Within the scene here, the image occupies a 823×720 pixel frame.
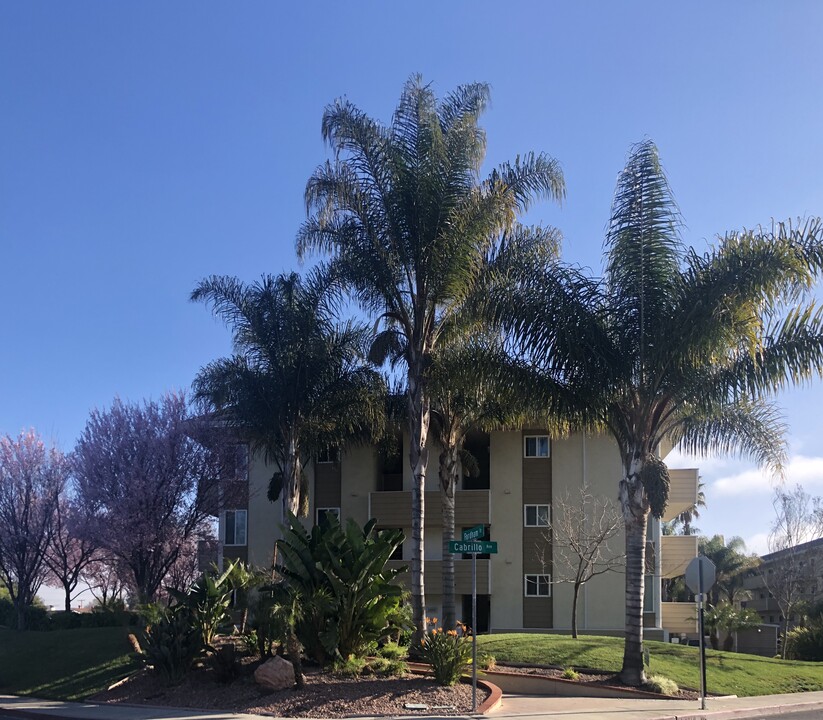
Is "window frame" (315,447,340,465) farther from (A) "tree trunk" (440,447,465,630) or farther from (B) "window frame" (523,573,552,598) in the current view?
(B) "window frame" (523,573,552,598)

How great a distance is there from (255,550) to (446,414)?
1368 cm

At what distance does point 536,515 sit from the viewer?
36781 mm

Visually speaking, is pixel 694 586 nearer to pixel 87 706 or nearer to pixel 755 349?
pixel 755 349

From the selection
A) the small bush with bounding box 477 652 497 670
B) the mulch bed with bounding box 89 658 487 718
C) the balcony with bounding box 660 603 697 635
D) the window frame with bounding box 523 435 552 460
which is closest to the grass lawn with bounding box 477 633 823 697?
the small bush with bounding box 477 652 497 670

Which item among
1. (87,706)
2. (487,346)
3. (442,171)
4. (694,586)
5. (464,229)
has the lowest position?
(87,706)

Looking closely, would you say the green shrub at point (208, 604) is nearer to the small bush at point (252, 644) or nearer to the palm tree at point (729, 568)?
the small bush at point (252, 644)

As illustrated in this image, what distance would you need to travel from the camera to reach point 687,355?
1823 cm

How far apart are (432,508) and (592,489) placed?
20.5ft

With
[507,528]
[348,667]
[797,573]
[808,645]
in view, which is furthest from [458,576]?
[348,667]

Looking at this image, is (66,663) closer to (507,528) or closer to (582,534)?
(582,534)

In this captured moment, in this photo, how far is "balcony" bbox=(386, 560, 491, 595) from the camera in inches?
1407

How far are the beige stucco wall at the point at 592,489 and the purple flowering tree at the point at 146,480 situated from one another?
522 inches

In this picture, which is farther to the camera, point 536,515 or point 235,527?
point 235,527

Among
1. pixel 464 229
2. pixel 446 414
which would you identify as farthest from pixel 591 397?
pixel 446 414
